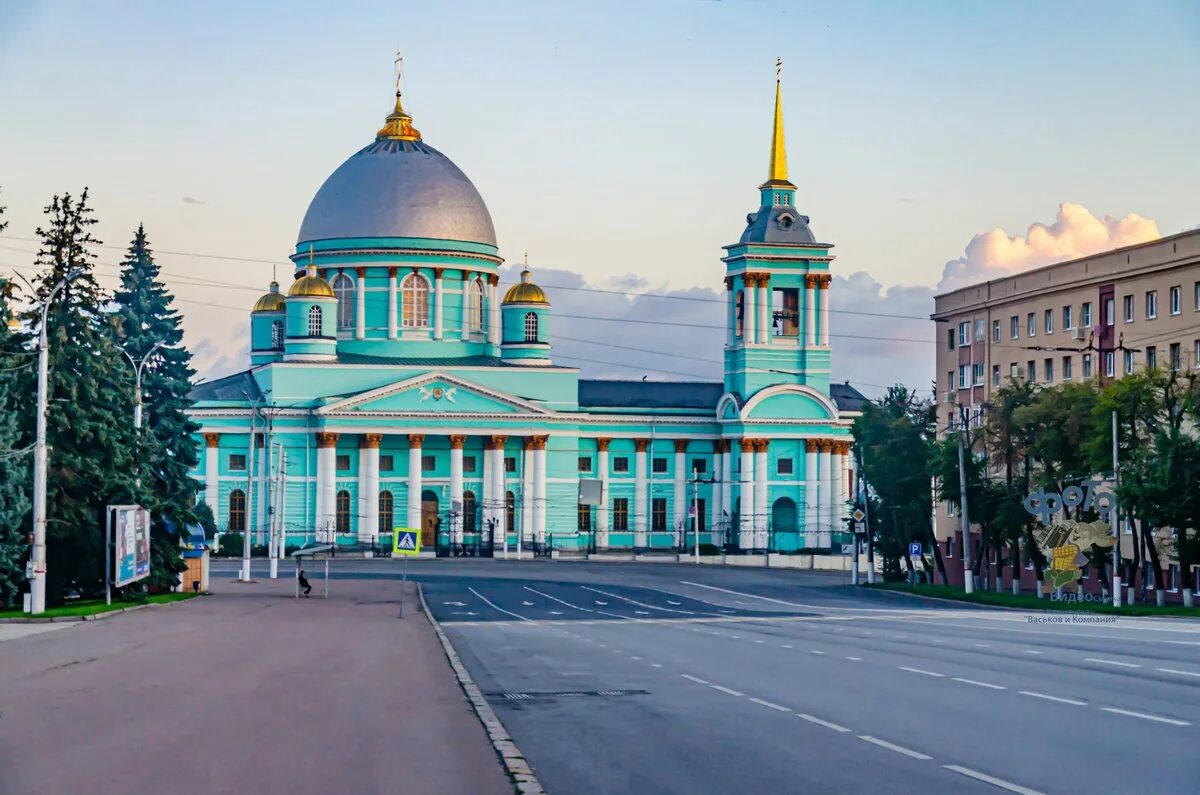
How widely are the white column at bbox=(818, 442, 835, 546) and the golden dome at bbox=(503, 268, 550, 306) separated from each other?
2030cm

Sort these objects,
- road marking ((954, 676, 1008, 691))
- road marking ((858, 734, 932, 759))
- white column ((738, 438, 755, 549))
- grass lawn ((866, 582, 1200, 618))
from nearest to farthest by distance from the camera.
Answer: road marking ((858, 734, 932, 759)) < road marking ((954, 676, 1008, 691)) < grass lawn ((866, 582, 1200, 618)) < white column ((738, 438, 755, 549))

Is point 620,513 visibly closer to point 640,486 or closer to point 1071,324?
point 640,486

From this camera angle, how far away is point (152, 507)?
186 ft

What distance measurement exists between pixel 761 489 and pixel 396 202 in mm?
29498

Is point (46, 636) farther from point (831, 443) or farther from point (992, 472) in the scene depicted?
point (831, 443)

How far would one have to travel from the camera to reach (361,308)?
123 meters

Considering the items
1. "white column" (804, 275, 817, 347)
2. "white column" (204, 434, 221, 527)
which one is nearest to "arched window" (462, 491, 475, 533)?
"white column" (204, 434, 221, 527)

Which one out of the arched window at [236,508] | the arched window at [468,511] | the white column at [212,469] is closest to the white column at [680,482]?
the arched window at [468,511]

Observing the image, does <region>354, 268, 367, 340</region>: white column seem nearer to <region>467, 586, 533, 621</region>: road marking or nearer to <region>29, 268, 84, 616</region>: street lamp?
<region>467, 586, 533, 621</region>: road marking

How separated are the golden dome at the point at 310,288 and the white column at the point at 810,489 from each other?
31407mm

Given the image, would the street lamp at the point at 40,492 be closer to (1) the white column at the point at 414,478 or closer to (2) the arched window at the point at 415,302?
(1) the white column at the point at 414,478

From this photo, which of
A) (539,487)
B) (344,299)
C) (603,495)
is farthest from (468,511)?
(344,299)

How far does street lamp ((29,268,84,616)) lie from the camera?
4438 centimetres

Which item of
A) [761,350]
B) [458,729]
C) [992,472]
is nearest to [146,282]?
[992,472]
